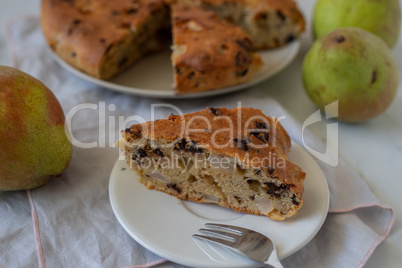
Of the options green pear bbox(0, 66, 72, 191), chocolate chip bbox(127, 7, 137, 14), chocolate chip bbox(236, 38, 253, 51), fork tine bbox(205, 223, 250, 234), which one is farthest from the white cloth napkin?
chocolate chip bbox(127, 7, 137, 14)

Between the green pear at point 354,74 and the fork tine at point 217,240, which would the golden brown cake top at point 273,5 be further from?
the fork tine at point 217,240

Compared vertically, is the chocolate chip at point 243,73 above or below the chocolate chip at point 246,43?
below

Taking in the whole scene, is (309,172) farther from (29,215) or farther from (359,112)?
(29,215)

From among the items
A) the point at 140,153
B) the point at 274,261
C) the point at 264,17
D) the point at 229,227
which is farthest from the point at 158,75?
the point at 274,261

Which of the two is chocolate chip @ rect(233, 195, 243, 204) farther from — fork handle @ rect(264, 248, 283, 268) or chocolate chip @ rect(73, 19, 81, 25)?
chocolate chip @ rect(73, 19, 81, 25)

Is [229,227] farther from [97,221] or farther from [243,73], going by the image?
[243,73]

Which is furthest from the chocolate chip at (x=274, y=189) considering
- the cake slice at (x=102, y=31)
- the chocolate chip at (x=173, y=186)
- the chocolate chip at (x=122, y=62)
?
the chocolate chip at (x=122, y=62)
